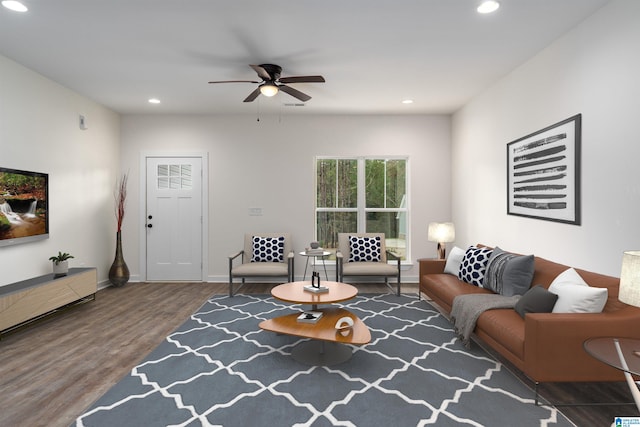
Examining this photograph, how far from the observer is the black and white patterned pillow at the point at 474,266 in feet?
12.1

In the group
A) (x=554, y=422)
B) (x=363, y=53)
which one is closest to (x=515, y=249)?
(x=554, y=422)

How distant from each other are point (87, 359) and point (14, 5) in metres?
2.73

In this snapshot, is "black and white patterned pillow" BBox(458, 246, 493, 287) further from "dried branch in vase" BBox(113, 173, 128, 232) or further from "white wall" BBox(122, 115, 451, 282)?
"dried branch in vase" BBox(113, 173, 128, 232)

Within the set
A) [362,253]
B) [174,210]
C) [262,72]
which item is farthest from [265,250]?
[262,72]

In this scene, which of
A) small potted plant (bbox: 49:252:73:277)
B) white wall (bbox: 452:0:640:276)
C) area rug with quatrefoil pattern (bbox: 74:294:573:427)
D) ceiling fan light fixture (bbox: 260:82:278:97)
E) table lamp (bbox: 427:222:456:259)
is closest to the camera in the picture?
area rug with quatrefoil pattern (bbox: 74:294:573:427)

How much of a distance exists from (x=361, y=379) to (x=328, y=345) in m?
0.61

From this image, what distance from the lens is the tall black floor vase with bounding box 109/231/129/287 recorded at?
17.4 ft

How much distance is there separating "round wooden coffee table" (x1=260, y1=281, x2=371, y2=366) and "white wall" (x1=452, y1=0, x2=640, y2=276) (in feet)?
6.16

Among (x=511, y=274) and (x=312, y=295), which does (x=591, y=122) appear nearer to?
(x=511, y=274)

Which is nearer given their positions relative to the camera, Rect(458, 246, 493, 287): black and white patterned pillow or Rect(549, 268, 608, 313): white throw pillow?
Rect(549, 268, 608, 313): white throw pillow

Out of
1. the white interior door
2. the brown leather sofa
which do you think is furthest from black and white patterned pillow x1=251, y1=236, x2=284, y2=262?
the brown leather sofa

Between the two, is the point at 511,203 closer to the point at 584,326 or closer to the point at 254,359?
the point at 584,326

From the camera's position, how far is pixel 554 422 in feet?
6.66

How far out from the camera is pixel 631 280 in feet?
6.14
